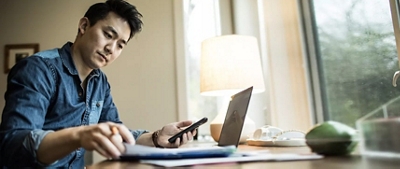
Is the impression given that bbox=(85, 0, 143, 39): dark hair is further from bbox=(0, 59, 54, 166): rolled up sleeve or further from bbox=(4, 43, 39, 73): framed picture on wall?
bbox=(4, 43, 39, 73): framed picture on wall

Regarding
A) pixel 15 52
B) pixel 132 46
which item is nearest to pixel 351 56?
pixel 132 46

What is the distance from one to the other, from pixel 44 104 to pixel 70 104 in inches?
6.8

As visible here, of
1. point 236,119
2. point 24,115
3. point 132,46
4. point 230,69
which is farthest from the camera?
point 132,46

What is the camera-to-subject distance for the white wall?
6.58 ft

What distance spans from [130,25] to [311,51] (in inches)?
37.1

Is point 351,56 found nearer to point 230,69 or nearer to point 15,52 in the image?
point 230,69

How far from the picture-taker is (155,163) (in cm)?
56

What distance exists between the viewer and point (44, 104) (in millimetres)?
840

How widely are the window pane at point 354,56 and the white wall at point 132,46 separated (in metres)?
0.95

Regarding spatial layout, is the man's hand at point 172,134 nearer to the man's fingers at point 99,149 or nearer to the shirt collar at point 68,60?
the shirt collar at point 68,60

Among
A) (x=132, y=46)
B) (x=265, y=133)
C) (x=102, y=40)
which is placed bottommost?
(x=265, y=133)

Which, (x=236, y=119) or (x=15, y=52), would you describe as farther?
(x=15, y=52)

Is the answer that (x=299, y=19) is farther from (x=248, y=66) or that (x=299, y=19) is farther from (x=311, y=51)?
(x=248, y=66)

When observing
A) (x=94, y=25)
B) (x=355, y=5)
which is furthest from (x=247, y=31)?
(x=94, y=25)
